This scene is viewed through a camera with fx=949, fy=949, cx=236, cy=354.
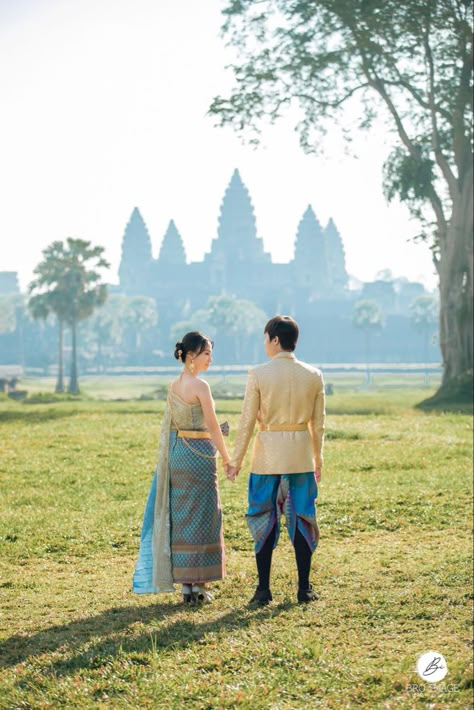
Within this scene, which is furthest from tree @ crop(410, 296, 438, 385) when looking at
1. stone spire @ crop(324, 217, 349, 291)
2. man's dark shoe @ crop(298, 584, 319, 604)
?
man's dark shoe @ crop(298, 584, 319, 604)

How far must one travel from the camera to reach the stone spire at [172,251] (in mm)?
125750

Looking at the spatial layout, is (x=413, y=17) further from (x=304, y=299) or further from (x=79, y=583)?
(x=304, y=299)

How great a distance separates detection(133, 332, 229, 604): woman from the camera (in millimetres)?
5164

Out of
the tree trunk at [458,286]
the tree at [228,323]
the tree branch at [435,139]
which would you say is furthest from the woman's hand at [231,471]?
the tree at [228,323]

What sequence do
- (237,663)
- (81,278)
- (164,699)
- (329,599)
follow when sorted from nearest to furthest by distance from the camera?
(164,699) → (237,663) → (329,599) → (81,278)

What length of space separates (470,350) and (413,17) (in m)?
7.77

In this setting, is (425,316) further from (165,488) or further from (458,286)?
(165,488)

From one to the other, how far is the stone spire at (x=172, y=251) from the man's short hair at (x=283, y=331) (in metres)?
121

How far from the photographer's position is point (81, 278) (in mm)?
46250

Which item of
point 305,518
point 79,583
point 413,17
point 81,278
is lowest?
point 79,583

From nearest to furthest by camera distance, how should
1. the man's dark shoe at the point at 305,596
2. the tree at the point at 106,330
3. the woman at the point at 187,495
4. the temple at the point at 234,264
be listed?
1. the woman at the point at 187,495
2. the man's dark shoe at the point at 305,596
3. the tree at the point at 106,330
4. the temple at the point at 234,264

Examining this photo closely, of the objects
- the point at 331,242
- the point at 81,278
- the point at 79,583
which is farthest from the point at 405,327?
the point at 79,583

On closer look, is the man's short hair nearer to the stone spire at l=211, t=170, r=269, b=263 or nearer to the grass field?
the grass field

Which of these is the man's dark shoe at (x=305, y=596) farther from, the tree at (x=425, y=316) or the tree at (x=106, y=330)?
the tree at (x=425, y=316)
